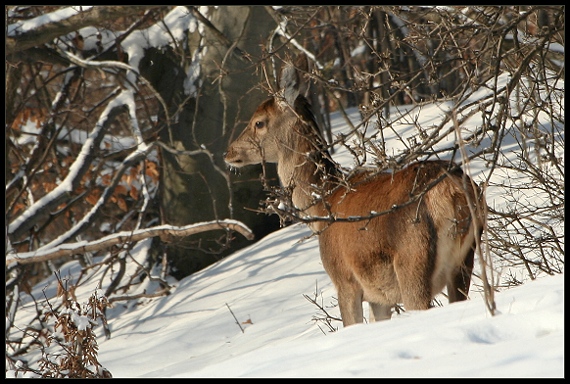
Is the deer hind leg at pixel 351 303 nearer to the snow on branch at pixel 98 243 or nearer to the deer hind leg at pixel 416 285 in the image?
the deer hind leg at pixel 416 285

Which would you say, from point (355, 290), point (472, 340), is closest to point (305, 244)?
point (355, 290)

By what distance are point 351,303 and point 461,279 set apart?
0.91 metres

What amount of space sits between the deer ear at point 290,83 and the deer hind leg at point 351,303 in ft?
5.59

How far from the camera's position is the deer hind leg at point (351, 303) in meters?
5.96

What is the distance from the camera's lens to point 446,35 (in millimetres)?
5406

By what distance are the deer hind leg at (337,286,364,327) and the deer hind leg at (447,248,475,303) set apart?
74cm

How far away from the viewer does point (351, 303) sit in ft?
19.6

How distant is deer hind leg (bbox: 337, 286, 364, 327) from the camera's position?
5957 millimetres

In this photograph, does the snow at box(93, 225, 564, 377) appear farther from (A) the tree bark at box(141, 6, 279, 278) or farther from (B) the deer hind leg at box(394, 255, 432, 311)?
(A) the tree bark at box(141, 6, 279, 278)

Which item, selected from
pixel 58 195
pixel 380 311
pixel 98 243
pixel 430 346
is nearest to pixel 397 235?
pixel 380 311

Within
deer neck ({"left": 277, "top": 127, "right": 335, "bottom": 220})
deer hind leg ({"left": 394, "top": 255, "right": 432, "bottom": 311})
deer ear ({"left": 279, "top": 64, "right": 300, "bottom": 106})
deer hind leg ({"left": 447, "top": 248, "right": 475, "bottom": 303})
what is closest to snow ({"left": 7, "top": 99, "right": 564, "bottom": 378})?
deer hind leg ({"left": 447, "top": 248, "right": 475, "bottom": 303})

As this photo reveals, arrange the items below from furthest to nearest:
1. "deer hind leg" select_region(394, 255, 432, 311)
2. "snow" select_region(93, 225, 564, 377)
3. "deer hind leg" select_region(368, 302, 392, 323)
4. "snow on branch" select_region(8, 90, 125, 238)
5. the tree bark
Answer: the tree bark < "snow on branch" select_region(8, 90, 125, 238) < "deer hind leg" select_region(368, 302, 392, 323) < "deer hind leg" select_region(394, 255, 432, 311) < "snow" select_region(93, 225, 564, 377)

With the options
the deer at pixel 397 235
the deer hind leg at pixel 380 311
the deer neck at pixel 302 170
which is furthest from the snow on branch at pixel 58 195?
the deer hind leg at pixel 380 311

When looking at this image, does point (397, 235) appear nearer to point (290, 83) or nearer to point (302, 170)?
point (302, 170)
